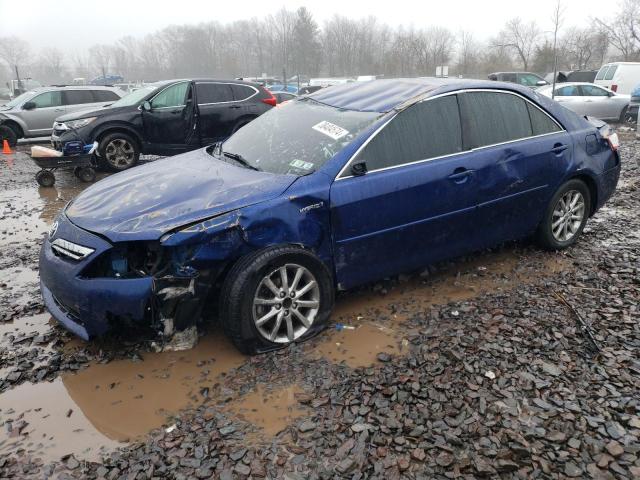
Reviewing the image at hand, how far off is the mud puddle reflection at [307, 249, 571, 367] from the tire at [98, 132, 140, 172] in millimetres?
6865

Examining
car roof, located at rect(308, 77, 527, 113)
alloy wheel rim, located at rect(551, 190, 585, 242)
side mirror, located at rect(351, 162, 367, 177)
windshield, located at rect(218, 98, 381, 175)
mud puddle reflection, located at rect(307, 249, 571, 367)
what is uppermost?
car roof, located at rect(308, 77, 527, 113)

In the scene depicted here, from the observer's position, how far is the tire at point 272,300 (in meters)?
3.14

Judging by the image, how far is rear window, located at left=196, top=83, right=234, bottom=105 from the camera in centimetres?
988

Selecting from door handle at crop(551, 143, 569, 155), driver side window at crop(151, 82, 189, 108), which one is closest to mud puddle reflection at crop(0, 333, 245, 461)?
door handle at crop(551, 143, 569, 155)

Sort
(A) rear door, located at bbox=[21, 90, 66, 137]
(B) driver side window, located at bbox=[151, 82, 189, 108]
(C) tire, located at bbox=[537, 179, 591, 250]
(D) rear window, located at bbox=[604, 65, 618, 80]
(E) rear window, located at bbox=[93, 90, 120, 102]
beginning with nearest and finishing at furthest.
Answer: (C) tire, located at bbox=[537, 179, 591, 250], (B) driver side window, located at bbox=[151, 82, 189, 108], (A) rear door, located at bbox=[21, 90, 66, 137], (E) rear window, located at bbox=[93, 90, 120, 102], (D) rear window, located at bbox=[604, 65, 618, 80]

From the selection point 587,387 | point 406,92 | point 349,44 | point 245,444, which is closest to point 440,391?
point 587,387

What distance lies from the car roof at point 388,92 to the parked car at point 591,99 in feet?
43.9

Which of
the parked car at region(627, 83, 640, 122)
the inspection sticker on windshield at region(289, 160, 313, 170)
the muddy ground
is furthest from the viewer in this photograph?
the parked car at region(627, 83, 640, 122)

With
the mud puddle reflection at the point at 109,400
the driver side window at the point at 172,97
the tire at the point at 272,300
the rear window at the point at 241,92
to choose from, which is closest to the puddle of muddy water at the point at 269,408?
the mud puddle reflection at the point at 109,400

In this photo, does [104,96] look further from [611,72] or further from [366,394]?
[611,72]

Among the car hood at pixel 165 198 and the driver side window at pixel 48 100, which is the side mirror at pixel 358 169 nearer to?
the car hood at pixel 165 198

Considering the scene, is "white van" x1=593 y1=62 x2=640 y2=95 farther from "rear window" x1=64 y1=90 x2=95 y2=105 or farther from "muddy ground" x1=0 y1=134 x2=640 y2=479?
"muddy ground" x1=0 y1=134 x2=640 y2=479

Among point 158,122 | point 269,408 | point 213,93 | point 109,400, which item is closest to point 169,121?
point 158,122

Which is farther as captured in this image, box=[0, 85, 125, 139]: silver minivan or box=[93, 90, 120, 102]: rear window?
box=[93, 90, 120, 102]: rear window
